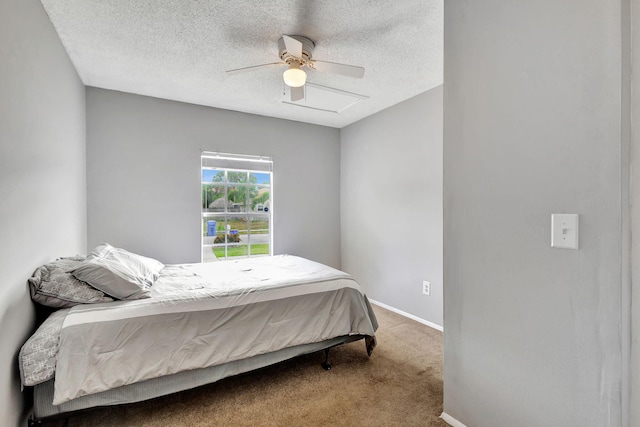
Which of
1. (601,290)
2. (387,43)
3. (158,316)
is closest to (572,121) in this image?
(601,290)

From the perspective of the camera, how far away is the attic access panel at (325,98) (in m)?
3.09

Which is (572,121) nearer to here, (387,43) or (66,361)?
(387,43)

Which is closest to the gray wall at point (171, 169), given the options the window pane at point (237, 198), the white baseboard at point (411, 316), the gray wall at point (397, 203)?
the window pane at point (237, 198)

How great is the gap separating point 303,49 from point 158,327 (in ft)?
7.05

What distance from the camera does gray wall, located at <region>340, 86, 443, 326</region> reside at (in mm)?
3162

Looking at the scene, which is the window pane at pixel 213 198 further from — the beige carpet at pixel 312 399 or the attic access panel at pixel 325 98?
the beige carpet at pixel 312 399

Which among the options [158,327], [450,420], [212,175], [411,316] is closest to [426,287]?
[411,316]

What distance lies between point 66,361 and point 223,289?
87cm

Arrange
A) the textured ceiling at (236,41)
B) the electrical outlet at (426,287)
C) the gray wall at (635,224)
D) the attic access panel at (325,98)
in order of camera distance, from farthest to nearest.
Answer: the electrical outlet at (426,287) → the attic access panel at (325,98) → the textured ceiling at (236,41) → the gray wall at (635,224)

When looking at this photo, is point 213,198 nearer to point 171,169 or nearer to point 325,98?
point 171,169

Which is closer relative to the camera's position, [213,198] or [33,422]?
[33,422]

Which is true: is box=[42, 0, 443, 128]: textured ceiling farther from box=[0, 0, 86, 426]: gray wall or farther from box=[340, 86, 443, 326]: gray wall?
box=[340, 86, 443, 326]: gray wall

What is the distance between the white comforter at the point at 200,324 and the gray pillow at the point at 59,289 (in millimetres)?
69

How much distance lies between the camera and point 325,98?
3318mm
